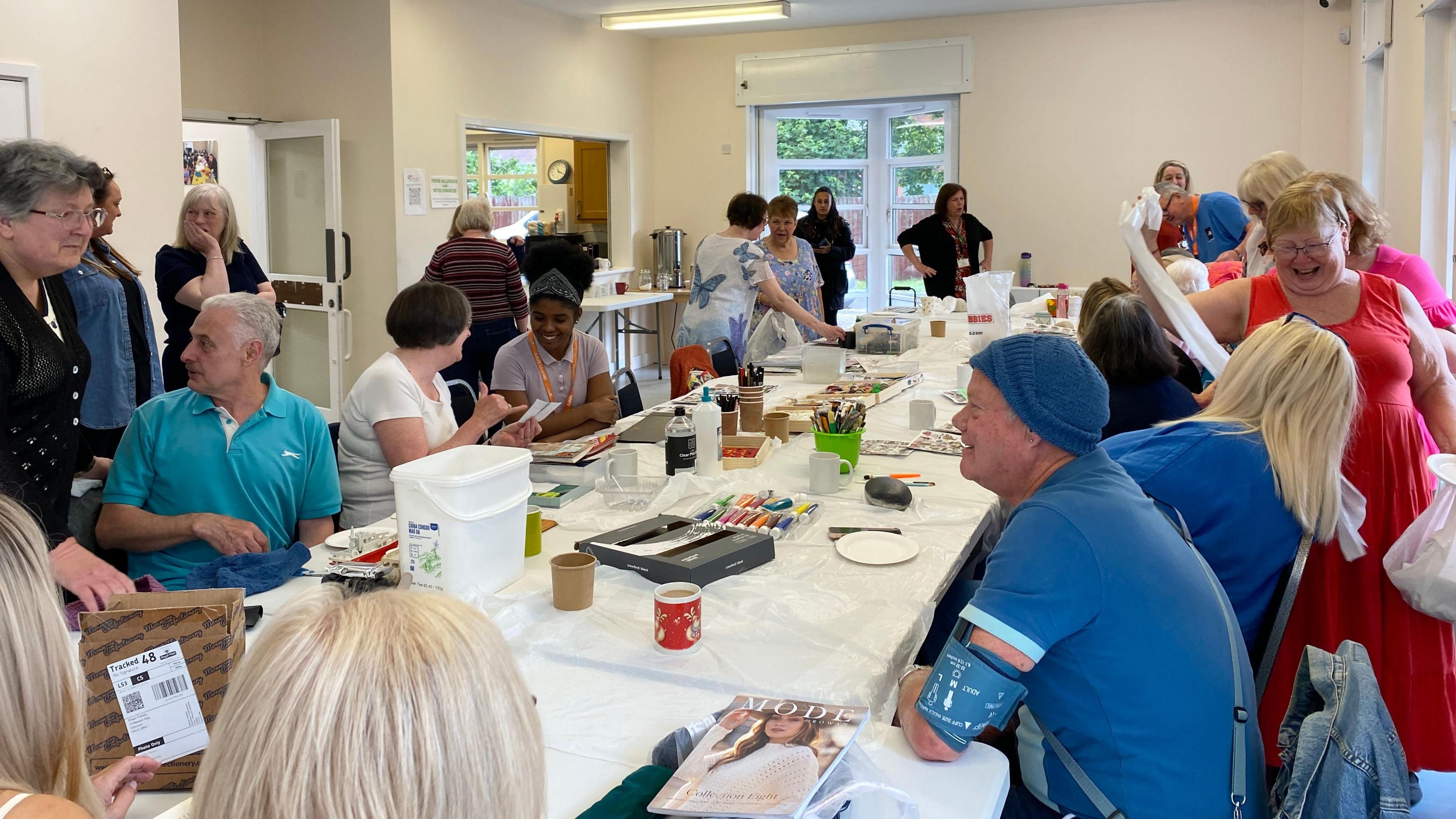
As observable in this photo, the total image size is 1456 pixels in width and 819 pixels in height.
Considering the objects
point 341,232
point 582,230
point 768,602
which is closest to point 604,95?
point 582,230

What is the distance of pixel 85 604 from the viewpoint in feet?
5.89

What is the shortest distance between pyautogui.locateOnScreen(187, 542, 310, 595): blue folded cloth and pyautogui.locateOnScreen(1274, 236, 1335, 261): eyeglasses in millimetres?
2509

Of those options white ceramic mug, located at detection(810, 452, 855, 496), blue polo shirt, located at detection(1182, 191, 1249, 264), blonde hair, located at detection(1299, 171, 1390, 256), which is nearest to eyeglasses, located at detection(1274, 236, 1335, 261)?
blonde hair, located at detection(1299, 171, 1390, 256)

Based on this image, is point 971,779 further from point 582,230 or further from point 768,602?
point 582,230

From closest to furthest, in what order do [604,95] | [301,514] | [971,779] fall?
[971,779], [301,514], [604,95]

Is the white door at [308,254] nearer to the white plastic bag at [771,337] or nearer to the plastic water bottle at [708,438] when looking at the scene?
the white plastic bag at [771,337]

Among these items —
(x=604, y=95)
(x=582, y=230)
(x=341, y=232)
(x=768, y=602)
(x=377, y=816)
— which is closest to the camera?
(x=377, y=816)

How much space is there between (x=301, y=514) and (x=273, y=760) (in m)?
1.92

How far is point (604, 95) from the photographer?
28.6ft

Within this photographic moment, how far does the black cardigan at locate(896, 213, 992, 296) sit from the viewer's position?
8234 mm

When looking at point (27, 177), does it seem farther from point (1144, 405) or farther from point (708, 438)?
point (1144, 405)

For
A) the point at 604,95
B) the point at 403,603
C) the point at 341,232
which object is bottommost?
the point at 403,603

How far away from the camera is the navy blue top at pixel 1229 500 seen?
77.7 inches

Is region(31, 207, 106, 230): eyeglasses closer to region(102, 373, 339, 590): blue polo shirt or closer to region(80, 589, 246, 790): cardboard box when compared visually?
region(102, 373, 339, 590): blue polo shirt
